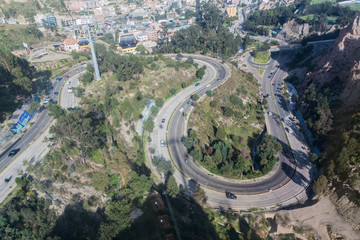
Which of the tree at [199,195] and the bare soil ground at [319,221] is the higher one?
the tree at [199,195]

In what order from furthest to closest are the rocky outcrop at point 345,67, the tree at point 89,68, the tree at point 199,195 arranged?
the tree at point 89,68 < the rocky outcrop at point 345,67 < the tree at point 199,195

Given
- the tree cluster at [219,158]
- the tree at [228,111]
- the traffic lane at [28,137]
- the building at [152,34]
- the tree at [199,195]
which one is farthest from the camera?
the building at [152,34]

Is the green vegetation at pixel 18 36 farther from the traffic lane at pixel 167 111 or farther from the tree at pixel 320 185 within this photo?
the tree at pixel 320 185

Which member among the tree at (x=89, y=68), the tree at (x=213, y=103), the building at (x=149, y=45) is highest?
the tree at (x=89, y=68)

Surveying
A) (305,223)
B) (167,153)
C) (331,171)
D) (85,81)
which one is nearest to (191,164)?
(167,153)

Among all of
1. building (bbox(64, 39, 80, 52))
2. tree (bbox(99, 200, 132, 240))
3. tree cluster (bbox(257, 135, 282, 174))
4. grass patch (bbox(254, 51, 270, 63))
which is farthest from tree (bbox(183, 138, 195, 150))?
building (bbox(64, 39, 80, 52))

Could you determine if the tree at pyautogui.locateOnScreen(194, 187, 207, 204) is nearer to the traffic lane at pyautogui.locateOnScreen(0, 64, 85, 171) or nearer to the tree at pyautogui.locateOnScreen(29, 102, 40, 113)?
the traffic lane at pyautogui.locateOnScreen(0, 64, 85, 171)

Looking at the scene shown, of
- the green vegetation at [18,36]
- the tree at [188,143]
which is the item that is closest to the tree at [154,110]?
the tree at [188,143]
